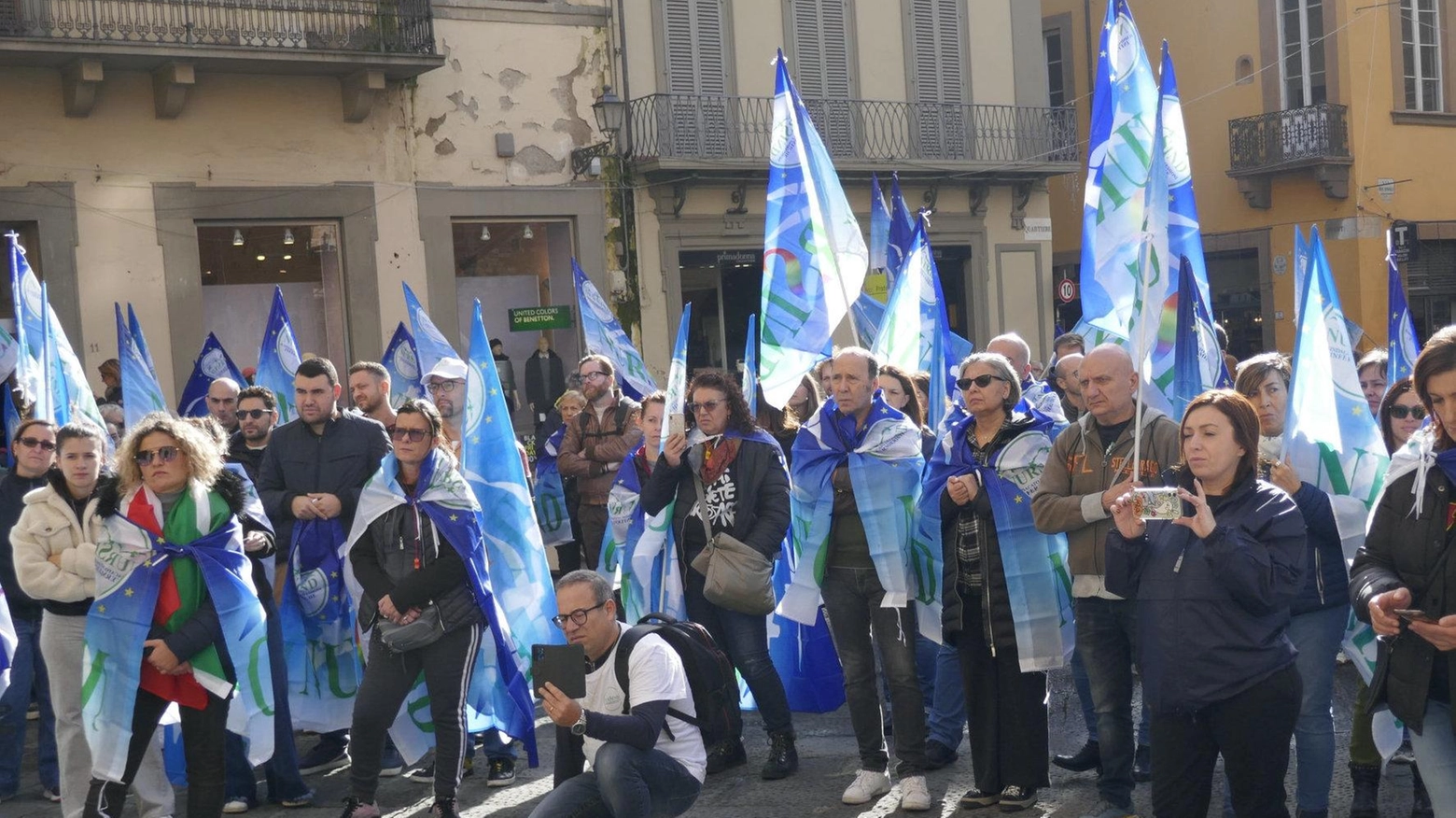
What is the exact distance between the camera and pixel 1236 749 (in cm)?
454

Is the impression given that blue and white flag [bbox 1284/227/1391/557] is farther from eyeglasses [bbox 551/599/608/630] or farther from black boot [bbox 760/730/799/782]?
eyeglasses [bbox 551/599/608/630]

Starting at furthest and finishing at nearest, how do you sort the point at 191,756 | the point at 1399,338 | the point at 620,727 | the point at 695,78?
the point at 695,78
the point at 1399,338
the point at 191,756
the point at 620,727

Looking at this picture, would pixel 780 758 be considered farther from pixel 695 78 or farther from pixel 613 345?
pixel 695 78

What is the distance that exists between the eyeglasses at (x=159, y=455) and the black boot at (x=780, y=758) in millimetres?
2739

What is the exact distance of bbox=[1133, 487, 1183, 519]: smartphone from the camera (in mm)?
4363

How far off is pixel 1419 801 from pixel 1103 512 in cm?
173

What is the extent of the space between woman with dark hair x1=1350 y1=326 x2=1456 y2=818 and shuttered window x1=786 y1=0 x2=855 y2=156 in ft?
50.3

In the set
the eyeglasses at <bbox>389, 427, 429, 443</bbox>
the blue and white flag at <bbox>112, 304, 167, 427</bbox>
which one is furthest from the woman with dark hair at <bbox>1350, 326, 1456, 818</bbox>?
the blue and white flag at <bbox>112, 304, 167, 427</bbox>

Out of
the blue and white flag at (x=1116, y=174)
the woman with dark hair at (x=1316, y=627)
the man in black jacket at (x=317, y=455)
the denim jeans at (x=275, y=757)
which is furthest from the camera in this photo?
the blue and white flag at (x=1116, y=174)

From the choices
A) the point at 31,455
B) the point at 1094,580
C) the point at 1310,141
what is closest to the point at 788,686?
the point at 1094,580

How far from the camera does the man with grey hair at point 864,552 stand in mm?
6266

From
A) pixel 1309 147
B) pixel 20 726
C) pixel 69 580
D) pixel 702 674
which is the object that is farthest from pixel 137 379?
pixel 1309 147

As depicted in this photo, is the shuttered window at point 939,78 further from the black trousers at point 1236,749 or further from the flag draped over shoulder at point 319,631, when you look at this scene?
the black trousers at point 1236,749

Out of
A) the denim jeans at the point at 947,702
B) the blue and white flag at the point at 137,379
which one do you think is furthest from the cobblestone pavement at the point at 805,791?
the blue and white flag at the point at 137,379
